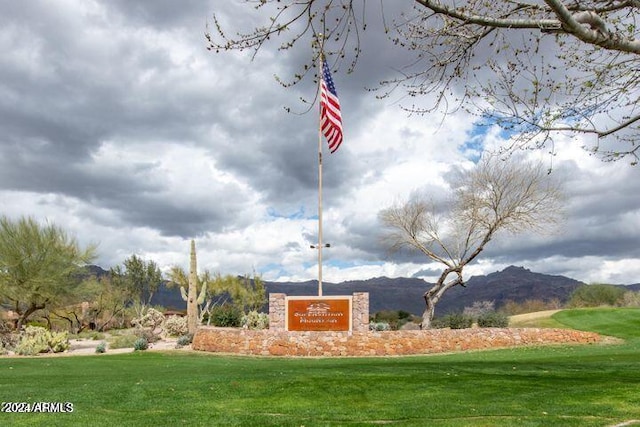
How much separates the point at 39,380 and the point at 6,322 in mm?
22541

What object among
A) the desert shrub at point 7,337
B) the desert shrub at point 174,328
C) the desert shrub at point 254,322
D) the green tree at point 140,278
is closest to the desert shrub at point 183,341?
the desert shrub at point 254,322

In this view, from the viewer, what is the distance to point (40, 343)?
2569 cm

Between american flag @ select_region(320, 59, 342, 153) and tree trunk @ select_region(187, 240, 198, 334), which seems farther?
tree trunk @ select_region(187, 240, 198, 334)

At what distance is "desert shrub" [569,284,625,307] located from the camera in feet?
169

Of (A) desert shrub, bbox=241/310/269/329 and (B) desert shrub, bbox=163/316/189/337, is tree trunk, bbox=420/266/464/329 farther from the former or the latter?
(B) desert shrub, bbox=163/316/189/337

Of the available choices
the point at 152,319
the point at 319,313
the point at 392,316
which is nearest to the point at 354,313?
the point at 319,313

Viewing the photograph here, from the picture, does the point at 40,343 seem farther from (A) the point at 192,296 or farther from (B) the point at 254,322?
(B) the point at 254,322

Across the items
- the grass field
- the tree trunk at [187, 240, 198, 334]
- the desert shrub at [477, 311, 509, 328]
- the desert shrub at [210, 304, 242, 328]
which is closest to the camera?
the grass field

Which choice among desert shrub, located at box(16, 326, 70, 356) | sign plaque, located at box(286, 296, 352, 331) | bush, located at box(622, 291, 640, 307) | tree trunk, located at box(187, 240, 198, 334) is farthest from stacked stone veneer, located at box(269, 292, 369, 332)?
bush, located at box(622, 291, 640, 307)

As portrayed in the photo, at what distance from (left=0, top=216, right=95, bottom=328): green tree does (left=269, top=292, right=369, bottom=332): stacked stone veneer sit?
13.0 metres

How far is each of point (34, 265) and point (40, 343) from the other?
658 cm

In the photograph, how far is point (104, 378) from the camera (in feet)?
45.8

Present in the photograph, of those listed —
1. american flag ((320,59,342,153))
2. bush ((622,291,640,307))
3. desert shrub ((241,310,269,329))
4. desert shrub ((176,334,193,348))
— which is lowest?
desert shrub ((176,334,193,348))

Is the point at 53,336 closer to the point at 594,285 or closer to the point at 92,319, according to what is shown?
the point at 92,319
